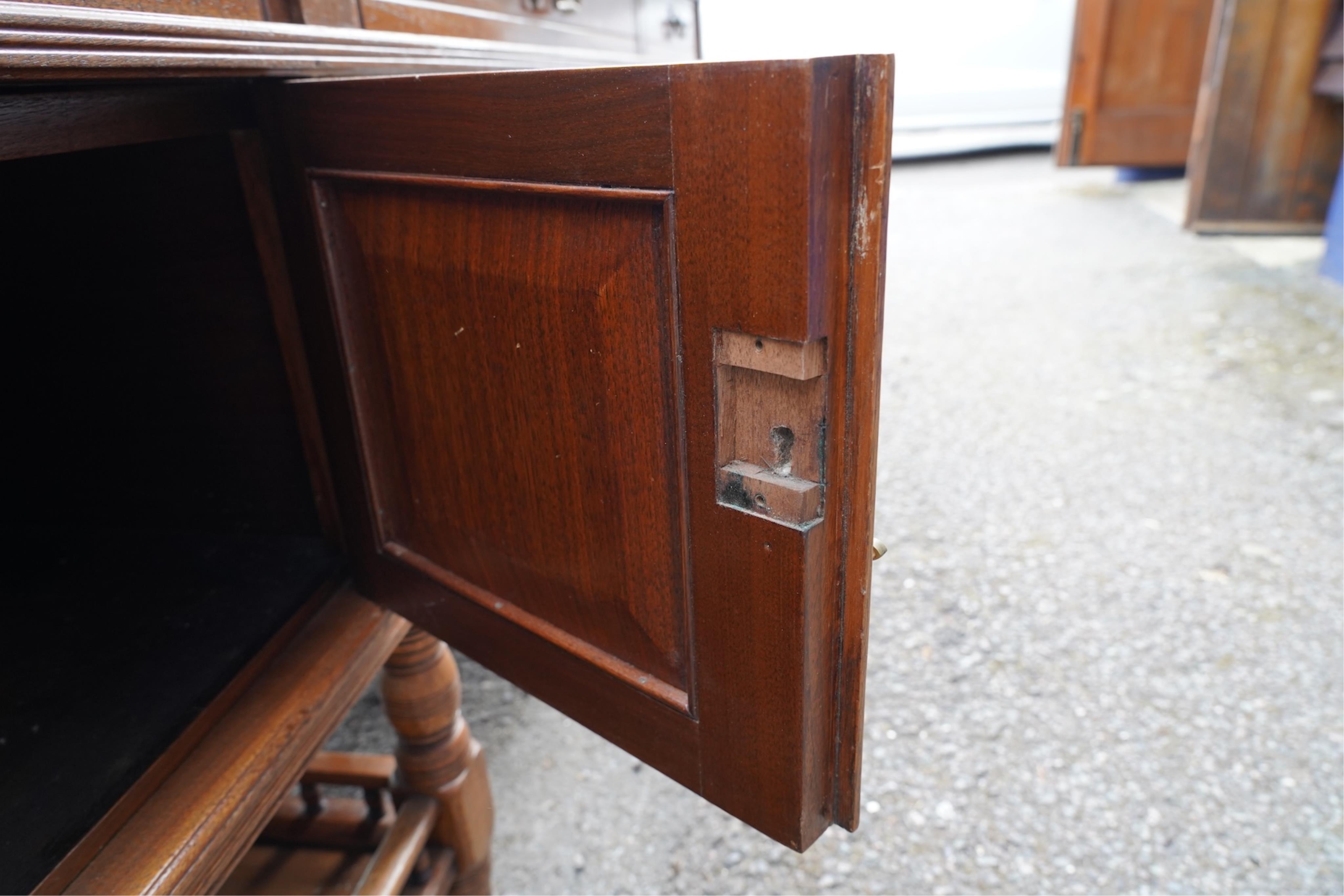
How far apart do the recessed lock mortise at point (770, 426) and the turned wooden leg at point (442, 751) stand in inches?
30.0

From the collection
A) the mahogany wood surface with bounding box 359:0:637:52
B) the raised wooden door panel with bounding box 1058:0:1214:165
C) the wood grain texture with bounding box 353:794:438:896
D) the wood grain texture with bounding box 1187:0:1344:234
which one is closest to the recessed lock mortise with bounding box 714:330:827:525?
the mahogany wood surface with bounding box 359:0:637:52

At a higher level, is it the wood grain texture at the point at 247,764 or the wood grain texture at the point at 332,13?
the wood grain texture at the point at 332,13

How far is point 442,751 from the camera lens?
4.28 ft

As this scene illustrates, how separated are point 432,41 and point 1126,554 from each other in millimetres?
1824

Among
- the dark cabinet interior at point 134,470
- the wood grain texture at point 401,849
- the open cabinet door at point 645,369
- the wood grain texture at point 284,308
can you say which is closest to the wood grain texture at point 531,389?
the open cabinet door at point 645,369

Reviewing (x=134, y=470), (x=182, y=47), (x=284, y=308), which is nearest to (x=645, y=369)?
(x=182, y=47)

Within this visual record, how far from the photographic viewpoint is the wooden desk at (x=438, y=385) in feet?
1.71

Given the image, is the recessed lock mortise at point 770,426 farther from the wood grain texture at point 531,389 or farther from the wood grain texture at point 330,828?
the wood grain texture at point 330,828

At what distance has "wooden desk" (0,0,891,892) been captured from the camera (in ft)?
1.71

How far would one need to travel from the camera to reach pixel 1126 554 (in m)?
2.07

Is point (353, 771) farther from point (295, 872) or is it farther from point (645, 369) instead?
point (645, 369)

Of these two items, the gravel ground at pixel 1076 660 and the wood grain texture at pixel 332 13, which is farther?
the gravel ground at pixel 1076 660

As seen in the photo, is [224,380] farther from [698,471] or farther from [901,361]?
[901,361]

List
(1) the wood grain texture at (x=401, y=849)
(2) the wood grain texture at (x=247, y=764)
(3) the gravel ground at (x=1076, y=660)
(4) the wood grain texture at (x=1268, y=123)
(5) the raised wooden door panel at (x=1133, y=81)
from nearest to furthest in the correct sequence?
(2) the wood grain texture at (x=247, y=764), (1) the wood grain texture at (x=401, y=849), (3) the gravel ground at (x=1076, y=660), (4) the wood grain texture at (x=1268, y=123), (5) the raised wooden door panel at (x=1133, y=81)
